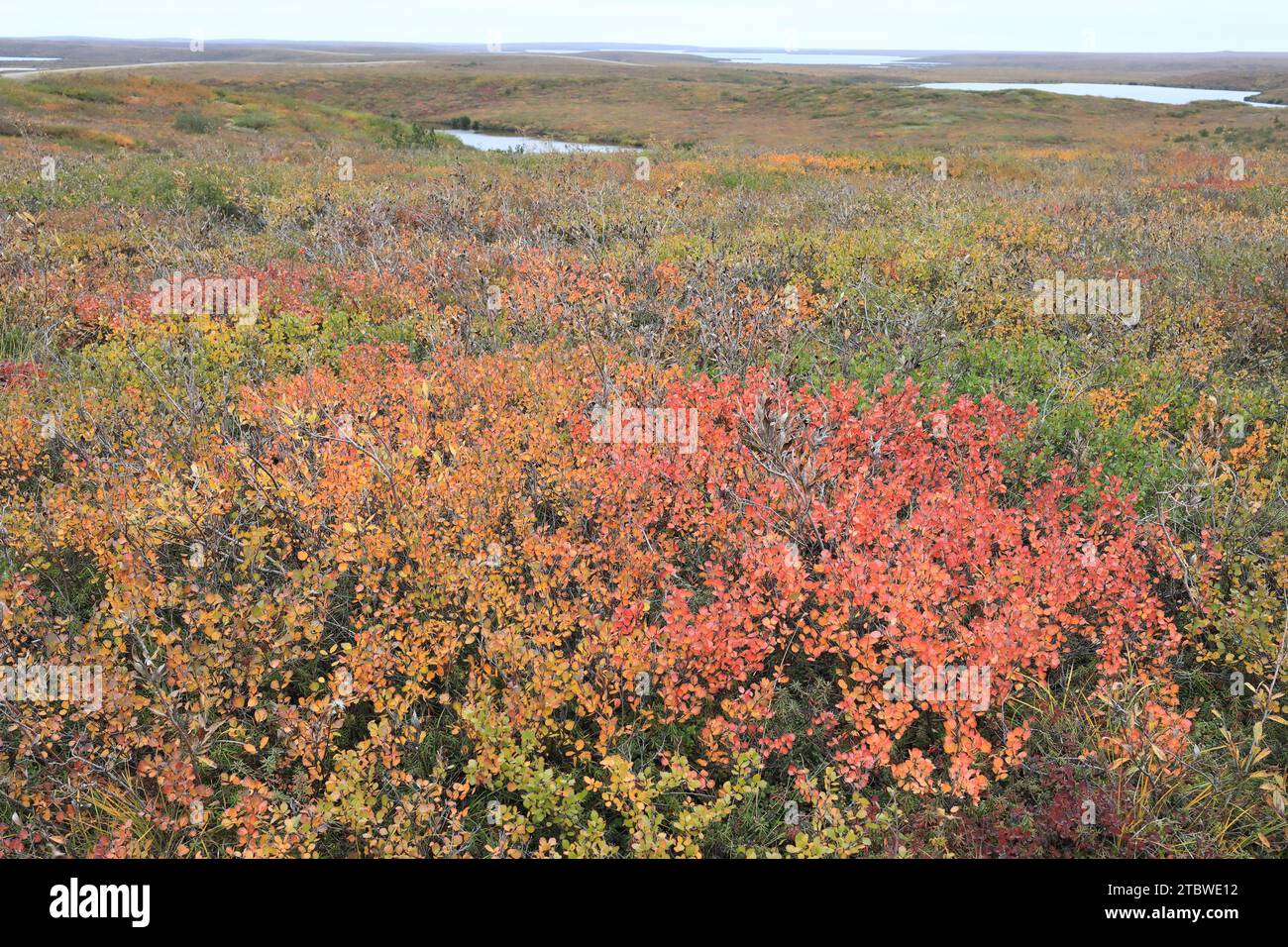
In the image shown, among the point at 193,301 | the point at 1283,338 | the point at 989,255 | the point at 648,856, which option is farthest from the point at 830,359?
the point at 193,301

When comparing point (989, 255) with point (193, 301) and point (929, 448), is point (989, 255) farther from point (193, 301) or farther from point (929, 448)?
point (193, 301)

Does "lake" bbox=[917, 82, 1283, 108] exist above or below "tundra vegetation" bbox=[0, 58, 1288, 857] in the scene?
above

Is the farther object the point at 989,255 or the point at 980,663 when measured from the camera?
the point at 989,255

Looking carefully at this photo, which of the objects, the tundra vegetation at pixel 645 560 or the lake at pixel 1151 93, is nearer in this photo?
the tundra vegetation at pixel 645 560

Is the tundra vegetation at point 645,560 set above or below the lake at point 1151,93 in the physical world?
below

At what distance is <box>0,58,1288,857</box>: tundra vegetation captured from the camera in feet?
13.4

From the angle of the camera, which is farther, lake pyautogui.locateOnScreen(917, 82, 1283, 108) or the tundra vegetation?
lake pyautogui.locateOnScreen(917, 82, 1283, 108)

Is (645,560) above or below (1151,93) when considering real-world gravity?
below

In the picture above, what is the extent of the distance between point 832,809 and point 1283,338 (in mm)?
9487

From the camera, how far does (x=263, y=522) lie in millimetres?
6137

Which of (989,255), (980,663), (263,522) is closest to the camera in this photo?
(980,663)

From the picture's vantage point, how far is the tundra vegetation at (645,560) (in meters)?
4.09

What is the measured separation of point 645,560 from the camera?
5.29m
